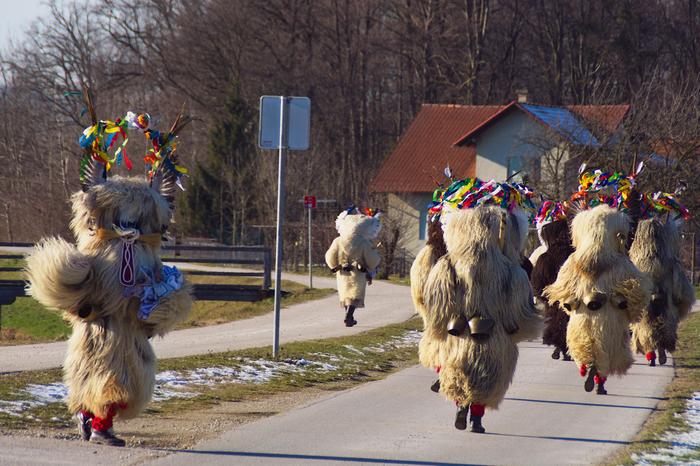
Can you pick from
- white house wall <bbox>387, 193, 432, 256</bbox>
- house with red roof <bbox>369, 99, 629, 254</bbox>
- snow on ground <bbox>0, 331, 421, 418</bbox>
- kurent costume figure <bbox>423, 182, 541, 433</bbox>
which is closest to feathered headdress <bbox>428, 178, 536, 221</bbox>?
kurent costume figure <bbox>423, 182, 541, 433</bbox>

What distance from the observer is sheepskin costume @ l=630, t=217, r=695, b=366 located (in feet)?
48.7

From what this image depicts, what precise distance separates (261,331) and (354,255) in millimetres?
2134

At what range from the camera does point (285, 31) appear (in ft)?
170

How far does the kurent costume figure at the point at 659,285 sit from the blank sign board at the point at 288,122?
4902 mm

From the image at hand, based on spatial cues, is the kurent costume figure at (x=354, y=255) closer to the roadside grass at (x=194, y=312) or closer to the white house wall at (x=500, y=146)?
the roadside grass at (x=194, y=312)

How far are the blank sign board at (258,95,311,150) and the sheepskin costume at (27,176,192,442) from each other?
5252 millimetres

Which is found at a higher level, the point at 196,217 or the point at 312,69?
the point at 312,69

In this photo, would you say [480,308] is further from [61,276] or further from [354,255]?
[354,255]

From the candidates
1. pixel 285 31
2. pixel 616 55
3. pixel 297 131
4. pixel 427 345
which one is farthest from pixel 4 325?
pixel 616 55

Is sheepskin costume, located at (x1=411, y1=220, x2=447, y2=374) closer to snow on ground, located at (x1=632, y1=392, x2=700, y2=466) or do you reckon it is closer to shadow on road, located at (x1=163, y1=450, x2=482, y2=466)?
shadow on road, located at (x1=163, y1=450, x2=482, y2=466)

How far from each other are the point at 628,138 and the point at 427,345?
21.6 metres

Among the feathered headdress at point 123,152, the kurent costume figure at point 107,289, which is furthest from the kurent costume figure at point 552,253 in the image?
the kurent costume figure at point 107,289

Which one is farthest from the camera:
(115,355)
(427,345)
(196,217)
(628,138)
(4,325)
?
(196,217)

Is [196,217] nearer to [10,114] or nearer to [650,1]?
[10,114]
